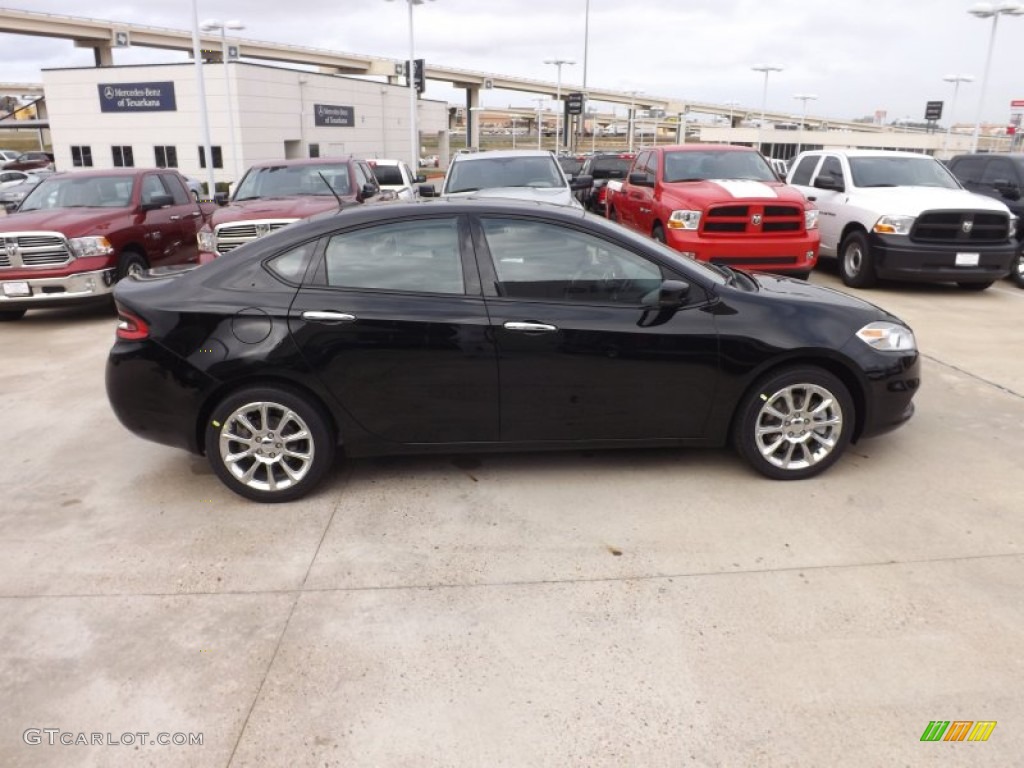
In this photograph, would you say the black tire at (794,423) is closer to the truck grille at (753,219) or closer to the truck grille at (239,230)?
the truck grille at (753,219)

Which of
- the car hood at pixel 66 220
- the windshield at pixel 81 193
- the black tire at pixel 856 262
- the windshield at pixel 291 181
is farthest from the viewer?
the windshield at pixel 291 181

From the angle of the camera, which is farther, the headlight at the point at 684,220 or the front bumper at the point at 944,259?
the front bumper at the point at 944,259

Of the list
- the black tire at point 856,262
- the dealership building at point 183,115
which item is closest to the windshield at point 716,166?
the black tire at point 856,262

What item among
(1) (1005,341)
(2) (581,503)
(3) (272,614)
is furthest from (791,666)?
(1) (1005,341)

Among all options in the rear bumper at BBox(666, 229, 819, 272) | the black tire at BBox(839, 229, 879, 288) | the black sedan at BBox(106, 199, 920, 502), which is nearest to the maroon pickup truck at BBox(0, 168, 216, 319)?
the black sedan at BBox(106, 199, 920, 502)

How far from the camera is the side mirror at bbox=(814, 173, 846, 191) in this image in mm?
11281

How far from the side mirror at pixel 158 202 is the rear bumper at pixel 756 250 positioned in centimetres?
672

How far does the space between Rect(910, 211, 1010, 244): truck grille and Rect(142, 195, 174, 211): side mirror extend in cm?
980

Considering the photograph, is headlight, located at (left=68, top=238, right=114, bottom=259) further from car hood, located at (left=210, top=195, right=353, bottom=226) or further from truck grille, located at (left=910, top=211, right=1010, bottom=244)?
truck grille, located at (left=910, top=211, right=1010, bottom=244)

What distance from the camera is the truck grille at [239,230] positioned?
9312 millimetres

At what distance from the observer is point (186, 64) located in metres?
45.2

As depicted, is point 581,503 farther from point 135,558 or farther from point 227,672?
point 135,558

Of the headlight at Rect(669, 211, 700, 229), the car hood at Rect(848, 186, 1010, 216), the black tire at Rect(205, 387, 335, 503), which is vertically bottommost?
the black tire at Rect(205, 387, 335, 503)

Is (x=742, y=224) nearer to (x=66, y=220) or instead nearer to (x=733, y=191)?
(x=733, y=191)
